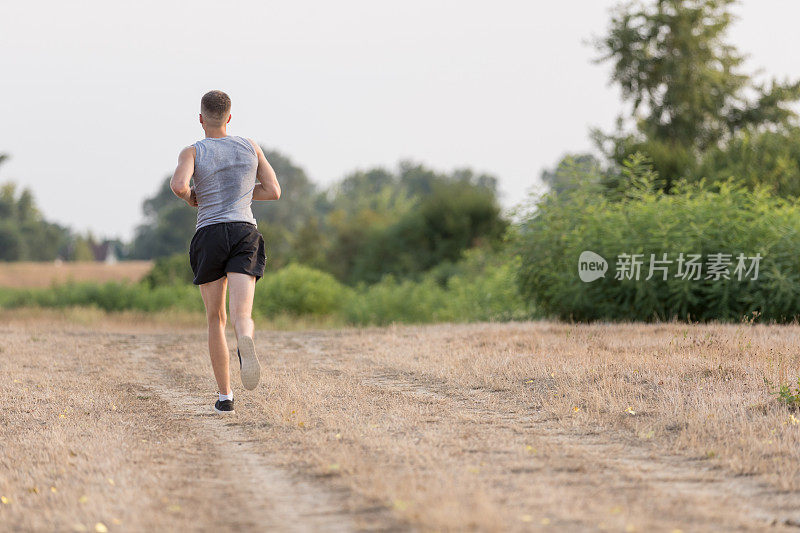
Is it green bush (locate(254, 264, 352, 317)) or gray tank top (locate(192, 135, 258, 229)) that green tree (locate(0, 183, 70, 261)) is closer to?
green bush (locate(254, 264, 352, 317))

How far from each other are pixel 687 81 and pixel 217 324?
32887 millimetres

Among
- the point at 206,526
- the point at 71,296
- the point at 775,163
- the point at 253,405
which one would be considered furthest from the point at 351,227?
the point at 206,526

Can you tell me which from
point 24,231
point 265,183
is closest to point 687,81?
point 265,183

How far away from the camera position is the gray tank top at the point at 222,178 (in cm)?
594

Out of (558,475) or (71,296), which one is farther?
(71,296)

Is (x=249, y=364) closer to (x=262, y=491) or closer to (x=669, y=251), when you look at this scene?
(x=262, y=491)

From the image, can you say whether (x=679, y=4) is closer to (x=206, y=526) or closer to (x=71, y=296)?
(x=71, y=296)

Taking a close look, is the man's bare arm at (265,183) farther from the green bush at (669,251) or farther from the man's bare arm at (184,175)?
the green bush at (669,251)

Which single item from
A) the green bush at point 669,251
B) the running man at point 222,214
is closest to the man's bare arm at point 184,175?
the running man at point 222,214

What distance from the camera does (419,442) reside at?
16.6 feet

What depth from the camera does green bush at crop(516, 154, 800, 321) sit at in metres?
13.8

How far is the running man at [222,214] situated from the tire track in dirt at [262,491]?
2.05 ft

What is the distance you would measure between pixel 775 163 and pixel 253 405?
26.1 metres

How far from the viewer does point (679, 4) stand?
35406mm
